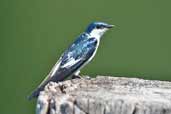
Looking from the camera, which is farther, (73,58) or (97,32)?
(97,32)

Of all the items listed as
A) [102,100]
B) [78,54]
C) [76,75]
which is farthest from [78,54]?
[102,100]

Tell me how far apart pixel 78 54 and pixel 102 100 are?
2.84 feet

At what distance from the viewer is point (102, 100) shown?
156cm

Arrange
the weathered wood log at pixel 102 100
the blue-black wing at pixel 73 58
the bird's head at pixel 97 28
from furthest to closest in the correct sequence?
the bird's head at pixel 97 28
the blue-black wing at pixel 73 58
the weathered wood log at pixel 102 100

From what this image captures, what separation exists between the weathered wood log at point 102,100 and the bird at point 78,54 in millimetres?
480

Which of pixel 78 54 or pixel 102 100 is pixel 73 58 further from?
pixel 102 100

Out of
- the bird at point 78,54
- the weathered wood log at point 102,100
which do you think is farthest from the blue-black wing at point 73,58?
the weathered wood log at point 102,100

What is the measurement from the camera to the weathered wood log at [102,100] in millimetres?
1535

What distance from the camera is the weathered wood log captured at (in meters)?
1.54

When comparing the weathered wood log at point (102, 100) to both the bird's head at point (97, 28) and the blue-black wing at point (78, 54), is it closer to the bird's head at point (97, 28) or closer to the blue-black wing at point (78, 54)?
the blue-black wing at point (78, 54)

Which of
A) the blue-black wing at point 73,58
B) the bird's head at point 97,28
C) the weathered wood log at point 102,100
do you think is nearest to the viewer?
the weathered wood log at point 102,100

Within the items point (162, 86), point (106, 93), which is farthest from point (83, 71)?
point (106, 93)

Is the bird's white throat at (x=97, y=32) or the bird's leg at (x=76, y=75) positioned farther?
the bird's white throat at (x=97, y=32)

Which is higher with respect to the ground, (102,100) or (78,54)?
(78,54)
